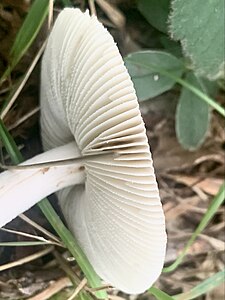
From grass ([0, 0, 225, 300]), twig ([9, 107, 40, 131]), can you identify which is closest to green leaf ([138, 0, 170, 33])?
grass ([0, 0, 225, 300])

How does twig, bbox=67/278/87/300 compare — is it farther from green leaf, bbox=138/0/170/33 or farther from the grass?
green leaf, bbox=138/0/170/33

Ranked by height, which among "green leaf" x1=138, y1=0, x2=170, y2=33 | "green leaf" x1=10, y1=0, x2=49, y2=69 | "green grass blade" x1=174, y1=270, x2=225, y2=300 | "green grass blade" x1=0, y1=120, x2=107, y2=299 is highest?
"green leaf" x1=10, y1=0, x2=49, y2=69

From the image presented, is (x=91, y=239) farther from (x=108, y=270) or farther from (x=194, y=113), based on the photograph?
(x=194, y=113)

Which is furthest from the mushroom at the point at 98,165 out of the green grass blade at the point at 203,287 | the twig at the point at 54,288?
the green grass blade at the point at 203,287

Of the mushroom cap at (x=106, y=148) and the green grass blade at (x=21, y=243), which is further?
the green grass blade at (x=21, y=243)

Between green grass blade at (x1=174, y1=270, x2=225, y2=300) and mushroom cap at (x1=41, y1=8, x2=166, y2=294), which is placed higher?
mushroom cap at (x1=41, y1=8, x2=166, y2=294)

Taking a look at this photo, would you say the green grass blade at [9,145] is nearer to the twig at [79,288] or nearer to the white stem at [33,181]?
the white stem at [33,181]

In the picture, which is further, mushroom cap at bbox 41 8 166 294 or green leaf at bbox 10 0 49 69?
green leaf at bbox 10 0 49 69
